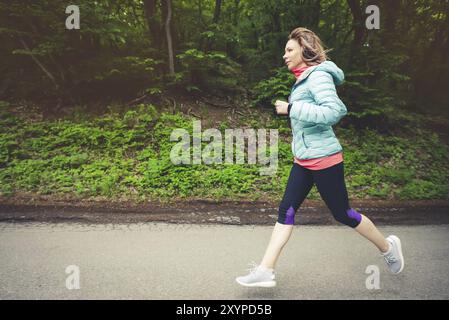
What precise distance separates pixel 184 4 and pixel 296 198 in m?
7.81

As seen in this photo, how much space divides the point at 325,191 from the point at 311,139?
46cm

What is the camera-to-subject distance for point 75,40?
8.27m

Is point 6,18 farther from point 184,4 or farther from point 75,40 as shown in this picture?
point 184,4

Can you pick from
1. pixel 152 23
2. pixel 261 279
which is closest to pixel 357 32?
pixel 152 23

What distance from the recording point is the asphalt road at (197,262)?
9.65 feet

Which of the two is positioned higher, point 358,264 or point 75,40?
point 75,40

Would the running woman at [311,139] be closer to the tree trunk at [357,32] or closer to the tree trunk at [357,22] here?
the tree trunk at [357,32]

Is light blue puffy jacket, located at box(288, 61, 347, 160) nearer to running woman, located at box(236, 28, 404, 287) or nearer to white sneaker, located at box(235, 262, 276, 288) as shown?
running woman, located at box(236, 28, 404, 287)

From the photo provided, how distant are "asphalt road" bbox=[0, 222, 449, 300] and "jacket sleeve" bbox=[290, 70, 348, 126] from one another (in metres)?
1.50

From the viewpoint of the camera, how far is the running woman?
8.71ft

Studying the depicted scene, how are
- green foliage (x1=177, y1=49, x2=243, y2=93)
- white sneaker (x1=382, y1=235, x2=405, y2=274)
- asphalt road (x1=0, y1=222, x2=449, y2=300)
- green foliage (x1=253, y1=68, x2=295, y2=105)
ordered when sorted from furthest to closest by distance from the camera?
green foliage (x1=177, y1=49, x2=243, y2=93), green foliage (x1=253, y1=68, x2=295, y2=105), white sneaker (x1=382, y1=235, x2=405, y2=274), asphalt road (x1=0, y1=222, x2=449, y2=300)

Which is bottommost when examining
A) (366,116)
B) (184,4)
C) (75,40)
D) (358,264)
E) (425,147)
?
(358,264)

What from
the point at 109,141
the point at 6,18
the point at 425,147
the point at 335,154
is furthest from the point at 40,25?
the point at 425,147

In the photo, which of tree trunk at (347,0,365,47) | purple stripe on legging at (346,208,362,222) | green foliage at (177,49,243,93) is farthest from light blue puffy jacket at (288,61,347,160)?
tree trunk at (347,0,365,47)
